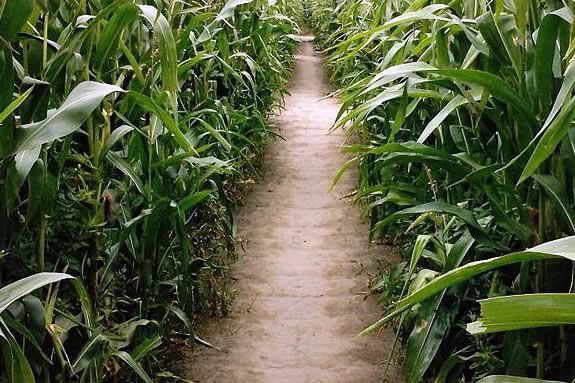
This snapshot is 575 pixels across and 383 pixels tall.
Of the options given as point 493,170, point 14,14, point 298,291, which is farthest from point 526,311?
point 298,291

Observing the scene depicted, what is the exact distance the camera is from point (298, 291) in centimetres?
247

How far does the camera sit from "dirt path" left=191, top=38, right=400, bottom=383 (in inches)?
77.8

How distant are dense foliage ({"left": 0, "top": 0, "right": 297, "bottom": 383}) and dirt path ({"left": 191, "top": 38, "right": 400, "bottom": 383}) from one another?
0.75ft

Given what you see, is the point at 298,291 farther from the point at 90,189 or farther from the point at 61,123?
the point at 61,123

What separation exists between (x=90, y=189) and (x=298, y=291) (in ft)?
3.97

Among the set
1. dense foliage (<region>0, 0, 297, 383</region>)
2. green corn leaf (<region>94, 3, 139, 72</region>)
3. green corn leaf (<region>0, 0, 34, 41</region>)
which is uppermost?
green corn leaf (<region>0, 0, 34, 41</region>)

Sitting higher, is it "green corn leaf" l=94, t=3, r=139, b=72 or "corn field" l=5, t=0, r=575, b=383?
"green corn leaf" l=94, t=3, r=139, b=72

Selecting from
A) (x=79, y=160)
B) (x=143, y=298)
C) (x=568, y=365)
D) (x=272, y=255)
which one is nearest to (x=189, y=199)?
(x=143, y=298)

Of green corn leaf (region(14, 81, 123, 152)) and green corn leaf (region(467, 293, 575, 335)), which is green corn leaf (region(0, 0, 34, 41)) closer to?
green corn leaf (region(14, 81, 123, 152))

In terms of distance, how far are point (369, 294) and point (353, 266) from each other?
0.27 metres

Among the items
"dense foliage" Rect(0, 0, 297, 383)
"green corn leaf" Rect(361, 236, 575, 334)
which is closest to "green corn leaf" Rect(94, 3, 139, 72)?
"dense foliage" Rect(0, 0, 297, 383)

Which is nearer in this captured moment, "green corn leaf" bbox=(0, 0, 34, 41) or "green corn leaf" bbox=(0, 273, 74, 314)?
"green corn leaf" bbox=(0, 273, 74, 314)

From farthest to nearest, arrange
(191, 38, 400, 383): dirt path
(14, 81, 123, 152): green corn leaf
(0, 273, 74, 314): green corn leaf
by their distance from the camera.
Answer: (191, 38, 400, 383): dirt path < (14, 81, 123, 152): green corn leaf < (0, 273, 74, 314): green corn leaf

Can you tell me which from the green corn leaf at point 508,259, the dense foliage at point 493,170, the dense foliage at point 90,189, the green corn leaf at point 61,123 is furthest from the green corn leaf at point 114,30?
the green corn leaf at point 508,259
